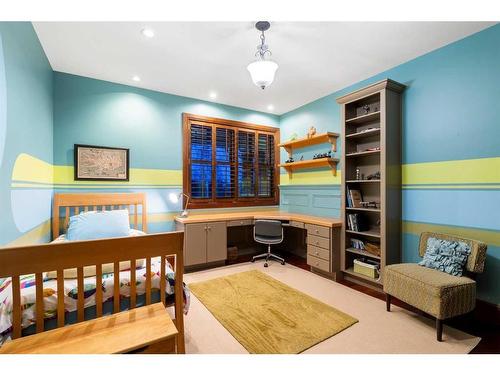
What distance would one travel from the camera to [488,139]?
7.30 feet

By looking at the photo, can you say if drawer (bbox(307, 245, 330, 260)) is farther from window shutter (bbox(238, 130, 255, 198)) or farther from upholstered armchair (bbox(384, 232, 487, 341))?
window shutter (bbox(238, 130, 255, 198))

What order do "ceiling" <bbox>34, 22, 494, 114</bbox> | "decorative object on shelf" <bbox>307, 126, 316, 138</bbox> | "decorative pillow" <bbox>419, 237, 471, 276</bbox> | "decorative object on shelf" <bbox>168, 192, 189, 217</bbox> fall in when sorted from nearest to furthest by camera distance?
1. "decorative pillow" <bbox>419, 237, 471, 276</bbox>
2. "ceiling" <bbox>34, 22, 494, 114</bbox>
3. "decorative object on shelf" <bbox>168, 192, 189, 217</bbox>
4. "decorative object on shelf" <bbox>307, 126, 316, 138</bbox>

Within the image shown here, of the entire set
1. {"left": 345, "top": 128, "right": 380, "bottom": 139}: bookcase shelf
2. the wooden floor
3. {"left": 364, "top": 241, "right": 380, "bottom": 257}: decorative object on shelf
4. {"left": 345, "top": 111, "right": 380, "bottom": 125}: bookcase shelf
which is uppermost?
{"left": 345, "top": 111, "right": 380, "bottom": 125}: bookcase shelf

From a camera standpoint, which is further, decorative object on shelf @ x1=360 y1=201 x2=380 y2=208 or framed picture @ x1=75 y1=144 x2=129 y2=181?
framed picture @ x1=75 y1=144 x2=129 y2=181

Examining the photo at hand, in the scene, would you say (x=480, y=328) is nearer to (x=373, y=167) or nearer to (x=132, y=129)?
(x=373, y=167)

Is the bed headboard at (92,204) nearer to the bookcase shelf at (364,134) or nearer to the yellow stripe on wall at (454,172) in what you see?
the bookcase shelf at (364,134)

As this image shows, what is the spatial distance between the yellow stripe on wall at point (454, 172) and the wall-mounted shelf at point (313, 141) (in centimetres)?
112

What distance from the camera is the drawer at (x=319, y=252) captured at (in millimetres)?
3188

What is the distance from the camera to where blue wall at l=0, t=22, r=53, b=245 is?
5.30 feet

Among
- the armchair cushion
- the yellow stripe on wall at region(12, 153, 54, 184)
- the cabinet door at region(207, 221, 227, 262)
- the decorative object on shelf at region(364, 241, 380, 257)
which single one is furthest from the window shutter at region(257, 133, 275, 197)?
the yellow stripe on wall at region(12, 153, 54, 184)

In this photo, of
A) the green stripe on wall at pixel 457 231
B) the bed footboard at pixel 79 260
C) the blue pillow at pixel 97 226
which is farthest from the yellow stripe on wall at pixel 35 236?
the green stripe on wall at pixel 457 231

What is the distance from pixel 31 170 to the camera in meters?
2.20

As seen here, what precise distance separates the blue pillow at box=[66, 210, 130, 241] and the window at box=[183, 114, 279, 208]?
1.52 meters
